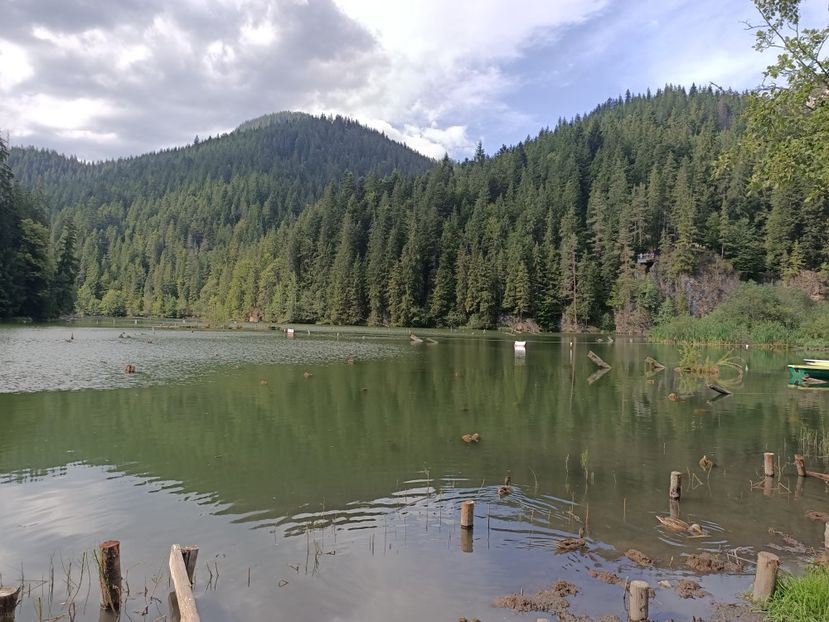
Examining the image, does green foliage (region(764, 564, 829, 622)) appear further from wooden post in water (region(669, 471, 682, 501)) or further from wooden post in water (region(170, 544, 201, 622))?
wooden post in water (region(170, 544, 201, 622))

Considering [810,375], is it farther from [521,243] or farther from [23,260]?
[23,260]

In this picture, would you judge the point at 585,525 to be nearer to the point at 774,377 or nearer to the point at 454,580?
the point at 454,580

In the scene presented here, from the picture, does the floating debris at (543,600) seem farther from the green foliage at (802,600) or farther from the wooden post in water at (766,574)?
the green foliage at (802,600)

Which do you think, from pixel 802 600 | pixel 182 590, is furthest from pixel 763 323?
pixel 182 590

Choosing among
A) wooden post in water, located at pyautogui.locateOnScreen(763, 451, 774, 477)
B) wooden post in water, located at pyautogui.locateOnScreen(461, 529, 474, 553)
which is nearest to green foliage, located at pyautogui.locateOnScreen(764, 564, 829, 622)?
wooden post in water, located at pyautogui.locateOnScreen(461, 529, 474, 553)

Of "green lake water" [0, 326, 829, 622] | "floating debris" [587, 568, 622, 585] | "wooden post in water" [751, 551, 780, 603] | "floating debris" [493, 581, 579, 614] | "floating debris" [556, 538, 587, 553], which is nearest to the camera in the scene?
"wooden post in water" [751, 551, 780, 603]

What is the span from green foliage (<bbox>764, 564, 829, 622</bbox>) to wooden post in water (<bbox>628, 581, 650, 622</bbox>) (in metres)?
1.79

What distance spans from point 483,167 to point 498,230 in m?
51.9

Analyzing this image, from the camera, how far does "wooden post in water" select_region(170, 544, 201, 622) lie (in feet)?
21.4

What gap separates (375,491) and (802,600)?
956 centimetres

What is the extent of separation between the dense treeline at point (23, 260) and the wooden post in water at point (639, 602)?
363 feet

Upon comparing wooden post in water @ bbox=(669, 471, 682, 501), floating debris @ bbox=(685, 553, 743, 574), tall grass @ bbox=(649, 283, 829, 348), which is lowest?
floating debris @ bbox=(685, 553, 743, 574)

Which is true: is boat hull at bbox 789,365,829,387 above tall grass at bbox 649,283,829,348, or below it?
below

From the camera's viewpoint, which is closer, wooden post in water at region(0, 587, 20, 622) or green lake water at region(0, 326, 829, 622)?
wooden post in water at region(0, 587, 20, 622)
